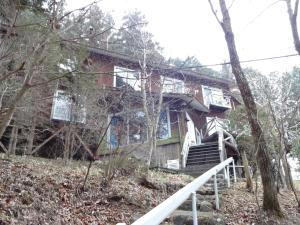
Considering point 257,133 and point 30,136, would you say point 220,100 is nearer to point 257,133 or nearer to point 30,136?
point 30,136

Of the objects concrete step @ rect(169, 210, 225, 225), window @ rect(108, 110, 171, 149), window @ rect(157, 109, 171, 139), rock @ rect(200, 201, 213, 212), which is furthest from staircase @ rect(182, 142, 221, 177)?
concrete step @ rect(169, 210, 225, 225)

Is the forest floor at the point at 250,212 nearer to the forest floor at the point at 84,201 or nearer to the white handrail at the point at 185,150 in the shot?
the forest floor at the point at 84,201

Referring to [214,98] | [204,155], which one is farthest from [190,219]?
[214,98]

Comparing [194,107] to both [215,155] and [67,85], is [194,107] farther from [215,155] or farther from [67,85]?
[67,85]

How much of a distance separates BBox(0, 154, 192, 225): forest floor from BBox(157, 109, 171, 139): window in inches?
357

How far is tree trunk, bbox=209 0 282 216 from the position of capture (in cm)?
561

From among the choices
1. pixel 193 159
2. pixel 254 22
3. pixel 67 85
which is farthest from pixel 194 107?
pixel 254 22

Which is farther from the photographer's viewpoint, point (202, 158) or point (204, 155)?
point (204, 155)

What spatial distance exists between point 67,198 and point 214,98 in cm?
1893

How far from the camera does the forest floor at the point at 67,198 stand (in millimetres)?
4902

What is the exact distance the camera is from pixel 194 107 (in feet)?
66.3

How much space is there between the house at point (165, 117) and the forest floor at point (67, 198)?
1.81m

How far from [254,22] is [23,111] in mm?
7317

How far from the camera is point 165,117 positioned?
57.6ft
